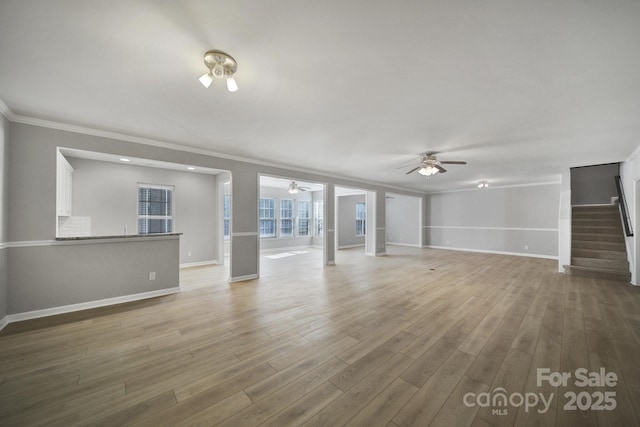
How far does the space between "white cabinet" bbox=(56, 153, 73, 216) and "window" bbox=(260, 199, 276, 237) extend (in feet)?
18.1

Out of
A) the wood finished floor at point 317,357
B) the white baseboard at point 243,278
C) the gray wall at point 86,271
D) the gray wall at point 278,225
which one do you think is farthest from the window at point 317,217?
the gray wall at point 86,271

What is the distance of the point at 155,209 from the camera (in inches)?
237

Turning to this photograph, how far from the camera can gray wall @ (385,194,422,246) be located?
10922 millimetres

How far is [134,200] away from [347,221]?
313 inches

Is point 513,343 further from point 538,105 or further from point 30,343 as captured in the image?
point 30,343

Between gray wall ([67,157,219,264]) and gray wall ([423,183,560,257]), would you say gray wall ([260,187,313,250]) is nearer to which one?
gray wall ([67,157,219,264])

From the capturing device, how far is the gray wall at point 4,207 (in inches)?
108

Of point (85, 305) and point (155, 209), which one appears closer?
point (85, 305)

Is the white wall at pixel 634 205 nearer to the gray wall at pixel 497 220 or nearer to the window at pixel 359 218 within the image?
the gray wall at pixel 497 220

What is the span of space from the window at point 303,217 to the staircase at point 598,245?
8451mm

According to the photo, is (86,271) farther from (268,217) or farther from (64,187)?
(268,217)

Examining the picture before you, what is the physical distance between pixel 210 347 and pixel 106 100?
2.92 meters

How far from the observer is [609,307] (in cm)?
346

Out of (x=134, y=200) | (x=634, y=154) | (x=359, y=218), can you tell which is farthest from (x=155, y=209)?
(x=634, y=154)
